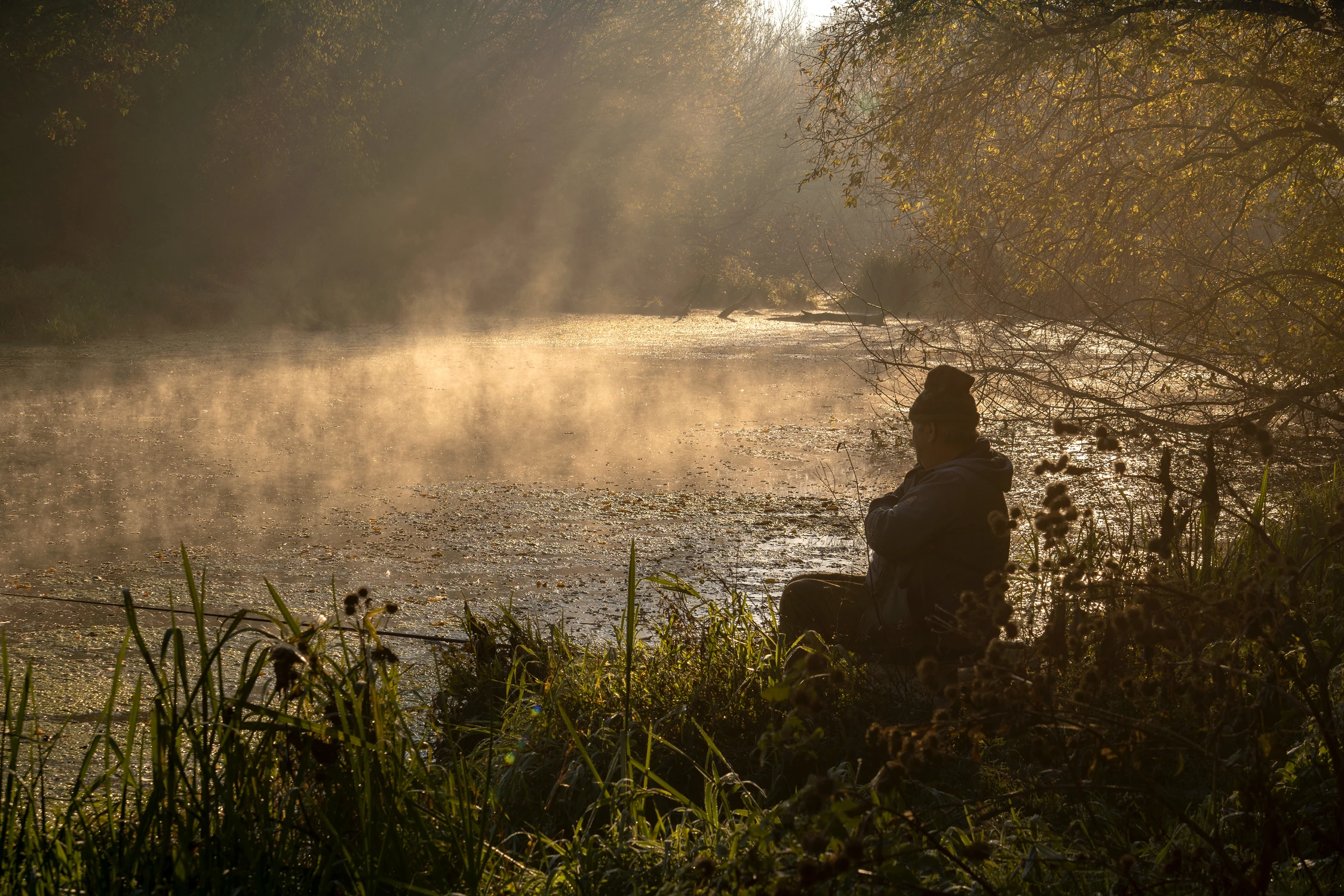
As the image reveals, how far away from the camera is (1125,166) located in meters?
9.30

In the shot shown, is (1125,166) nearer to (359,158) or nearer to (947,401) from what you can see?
(947,401)

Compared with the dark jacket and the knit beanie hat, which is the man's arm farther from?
the knit beanie hat

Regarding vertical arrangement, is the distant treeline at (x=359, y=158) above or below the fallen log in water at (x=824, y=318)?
above

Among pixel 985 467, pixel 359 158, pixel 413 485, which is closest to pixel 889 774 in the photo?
pixel 985 467

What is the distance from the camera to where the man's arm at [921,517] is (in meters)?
3.93

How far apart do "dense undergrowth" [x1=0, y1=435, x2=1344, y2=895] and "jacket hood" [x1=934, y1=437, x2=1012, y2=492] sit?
0.55 metres

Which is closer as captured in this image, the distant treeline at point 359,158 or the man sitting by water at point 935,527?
the man sitting by water at point 935,527

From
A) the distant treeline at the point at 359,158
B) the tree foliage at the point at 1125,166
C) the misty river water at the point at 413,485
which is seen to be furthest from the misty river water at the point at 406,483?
the distant treeline at the point at 359,158

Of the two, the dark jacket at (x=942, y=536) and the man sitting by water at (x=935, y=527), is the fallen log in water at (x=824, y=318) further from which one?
the dark jacket at (x=942, y=536)

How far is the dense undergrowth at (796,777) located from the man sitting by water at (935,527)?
0.77 feet

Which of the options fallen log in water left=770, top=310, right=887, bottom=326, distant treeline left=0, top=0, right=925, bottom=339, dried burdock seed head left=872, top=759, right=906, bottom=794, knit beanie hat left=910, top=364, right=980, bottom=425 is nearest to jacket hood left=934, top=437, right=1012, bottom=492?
knit beanie hat left=910, top=364, right=980, bottom=425

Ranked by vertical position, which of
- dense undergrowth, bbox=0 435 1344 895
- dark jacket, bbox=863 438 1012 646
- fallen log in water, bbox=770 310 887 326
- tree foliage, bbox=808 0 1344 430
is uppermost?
fallen log in water, bbox=770 310 887 326

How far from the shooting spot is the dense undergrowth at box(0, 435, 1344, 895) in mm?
2043

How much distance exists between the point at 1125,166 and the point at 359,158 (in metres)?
24.2
